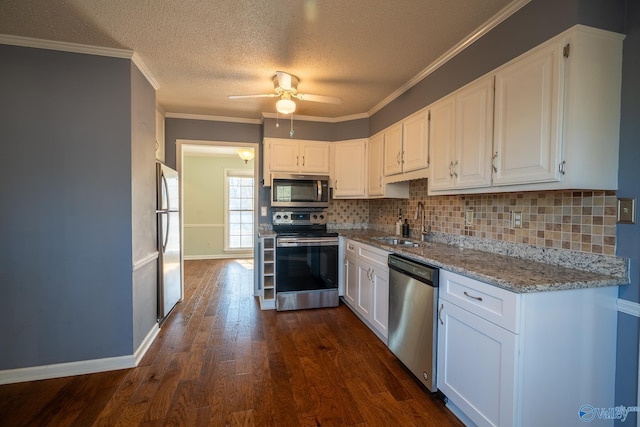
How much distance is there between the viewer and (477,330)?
1.51 metres

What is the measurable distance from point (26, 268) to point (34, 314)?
344mm

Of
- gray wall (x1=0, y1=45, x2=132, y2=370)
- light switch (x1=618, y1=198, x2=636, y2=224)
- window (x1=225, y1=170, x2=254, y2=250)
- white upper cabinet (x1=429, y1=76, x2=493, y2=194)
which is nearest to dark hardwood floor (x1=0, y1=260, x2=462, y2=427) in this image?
gray wall (x1=0, y1=45, x2=132, y2=370)

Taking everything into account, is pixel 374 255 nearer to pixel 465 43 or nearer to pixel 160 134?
pixel 465 43

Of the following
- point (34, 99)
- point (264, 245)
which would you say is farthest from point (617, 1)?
point (34, 99)

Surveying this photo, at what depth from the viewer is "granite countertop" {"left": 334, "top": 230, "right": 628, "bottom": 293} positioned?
1.30 meters

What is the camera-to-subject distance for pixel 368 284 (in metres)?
2.84

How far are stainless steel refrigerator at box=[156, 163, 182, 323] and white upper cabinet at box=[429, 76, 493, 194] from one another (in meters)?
2.61

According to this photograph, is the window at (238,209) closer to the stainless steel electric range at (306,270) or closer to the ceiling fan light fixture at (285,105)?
the stainless steel electric range at (306,270)

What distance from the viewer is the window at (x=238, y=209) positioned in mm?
6758

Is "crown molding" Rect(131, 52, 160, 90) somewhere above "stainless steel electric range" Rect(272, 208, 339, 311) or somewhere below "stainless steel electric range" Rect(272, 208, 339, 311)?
above

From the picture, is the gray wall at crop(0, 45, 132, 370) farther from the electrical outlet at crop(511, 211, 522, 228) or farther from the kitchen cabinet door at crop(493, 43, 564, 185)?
the electrical outlet at crop(511, 211, 522, 228)

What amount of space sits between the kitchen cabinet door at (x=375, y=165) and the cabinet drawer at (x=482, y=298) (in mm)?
1689

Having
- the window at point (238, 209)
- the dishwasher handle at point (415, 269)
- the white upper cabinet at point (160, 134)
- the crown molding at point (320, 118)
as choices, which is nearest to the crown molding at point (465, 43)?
the crown molding at point (320, 118)

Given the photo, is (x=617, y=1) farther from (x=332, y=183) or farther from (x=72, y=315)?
(x=72, y=315)
